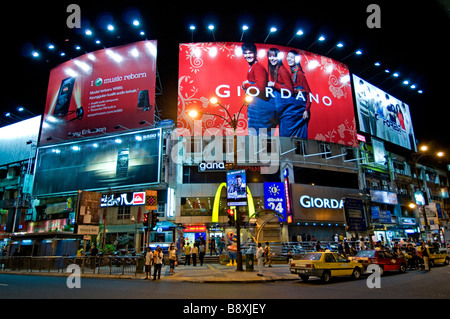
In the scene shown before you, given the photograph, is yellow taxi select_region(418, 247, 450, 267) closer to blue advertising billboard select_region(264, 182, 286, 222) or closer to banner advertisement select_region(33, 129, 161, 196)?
blue advertising billboard select_region(264, 182, 286, 222)

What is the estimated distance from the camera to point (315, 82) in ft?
123

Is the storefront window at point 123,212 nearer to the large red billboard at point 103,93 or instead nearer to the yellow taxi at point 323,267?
the large red billboard at point 103,93

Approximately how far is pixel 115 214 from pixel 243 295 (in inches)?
1151

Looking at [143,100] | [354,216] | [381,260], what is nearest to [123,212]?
[143,100]

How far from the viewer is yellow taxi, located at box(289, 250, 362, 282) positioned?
1298cm

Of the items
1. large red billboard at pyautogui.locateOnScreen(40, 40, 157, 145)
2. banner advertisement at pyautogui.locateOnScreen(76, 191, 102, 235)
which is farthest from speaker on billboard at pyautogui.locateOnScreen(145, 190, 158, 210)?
large red billboard at pyautogui.locateOnScreen(40, 40, 157, 145)

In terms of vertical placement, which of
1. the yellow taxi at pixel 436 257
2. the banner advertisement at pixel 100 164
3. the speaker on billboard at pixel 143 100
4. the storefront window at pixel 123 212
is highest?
the speaker on billboard at pixel 143 100

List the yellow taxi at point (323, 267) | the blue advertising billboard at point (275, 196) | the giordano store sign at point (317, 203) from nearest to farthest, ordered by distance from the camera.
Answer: the yellow taxi at point (323, 267)
the blue advertising billboard at point (275, 196)
the giordano store sign at point (317, 203)

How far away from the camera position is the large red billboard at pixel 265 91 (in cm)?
3303

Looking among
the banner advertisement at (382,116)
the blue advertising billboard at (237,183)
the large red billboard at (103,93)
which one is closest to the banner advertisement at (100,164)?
the large red billboard at (103,93)

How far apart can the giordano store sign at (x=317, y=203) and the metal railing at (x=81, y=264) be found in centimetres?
1982

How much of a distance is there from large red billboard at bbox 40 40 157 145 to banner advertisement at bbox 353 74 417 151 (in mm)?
28454

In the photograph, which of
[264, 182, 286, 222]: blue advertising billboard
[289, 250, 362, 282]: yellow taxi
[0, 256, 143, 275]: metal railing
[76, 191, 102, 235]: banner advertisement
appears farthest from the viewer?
[264, 182, 286, 222]: blue advertising billboard

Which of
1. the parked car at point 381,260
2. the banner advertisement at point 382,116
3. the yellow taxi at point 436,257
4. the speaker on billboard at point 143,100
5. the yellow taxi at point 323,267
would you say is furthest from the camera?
the banner advertisement at point 382,116
